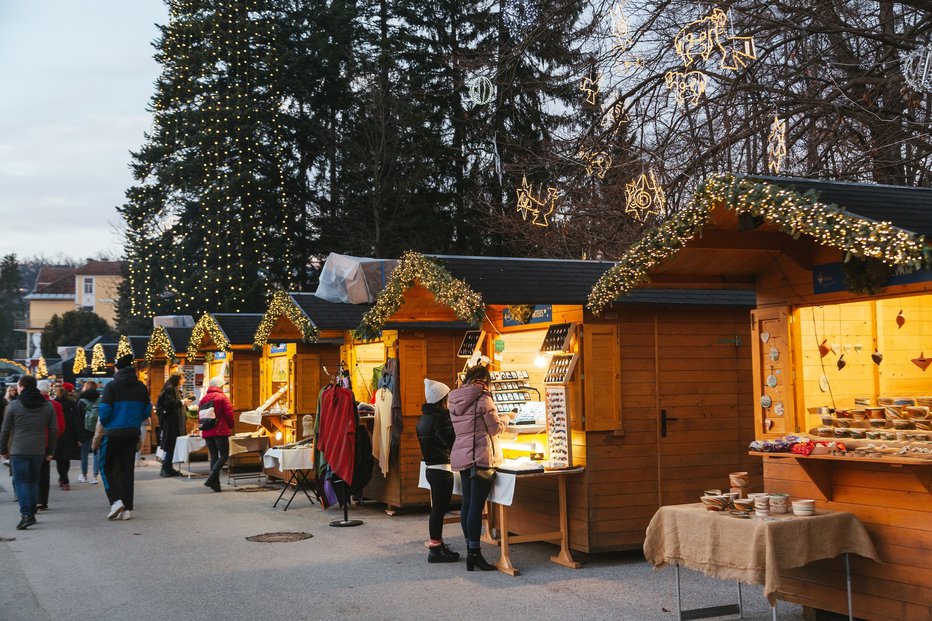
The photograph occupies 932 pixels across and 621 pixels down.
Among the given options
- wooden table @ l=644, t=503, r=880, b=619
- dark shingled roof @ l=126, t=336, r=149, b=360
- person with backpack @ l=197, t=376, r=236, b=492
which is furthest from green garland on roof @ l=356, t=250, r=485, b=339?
dark shingled roof @ l=126, t=336, r=149, b=360

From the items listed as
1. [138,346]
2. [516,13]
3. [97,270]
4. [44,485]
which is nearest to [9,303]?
[97,270]

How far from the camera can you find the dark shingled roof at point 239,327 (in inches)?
712

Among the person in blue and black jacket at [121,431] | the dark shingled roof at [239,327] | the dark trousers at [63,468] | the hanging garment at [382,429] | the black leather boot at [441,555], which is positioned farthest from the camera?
the dark shingled roof at [239,327]

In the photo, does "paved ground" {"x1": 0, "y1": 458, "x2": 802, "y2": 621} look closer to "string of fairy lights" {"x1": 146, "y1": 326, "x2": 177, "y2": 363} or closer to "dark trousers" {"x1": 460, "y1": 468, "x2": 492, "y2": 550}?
"dark trousers" {"x1": 460, "y1": 468, "x2": 492, "y2": 550}

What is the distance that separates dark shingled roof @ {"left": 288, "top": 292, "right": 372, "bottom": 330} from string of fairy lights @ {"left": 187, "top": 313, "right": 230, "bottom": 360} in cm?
307

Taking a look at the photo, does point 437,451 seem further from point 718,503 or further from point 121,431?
point 121,431

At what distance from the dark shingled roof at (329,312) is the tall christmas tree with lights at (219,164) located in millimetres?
15845

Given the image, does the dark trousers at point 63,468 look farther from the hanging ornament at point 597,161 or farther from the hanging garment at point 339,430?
the hanging ornament at point 597,161

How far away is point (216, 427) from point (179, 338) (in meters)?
6.60

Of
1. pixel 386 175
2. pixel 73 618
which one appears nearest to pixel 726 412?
pixel 73 618

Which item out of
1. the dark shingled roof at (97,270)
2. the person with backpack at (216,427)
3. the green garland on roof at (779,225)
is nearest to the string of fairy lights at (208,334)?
the person with backpack at (216,427)

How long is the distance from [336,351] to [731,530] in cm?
1065

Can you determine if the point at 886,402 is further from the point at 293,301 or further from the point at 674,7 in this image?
the point at 293,301

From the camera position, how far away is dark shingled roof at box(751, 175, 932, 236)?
19.7ft
